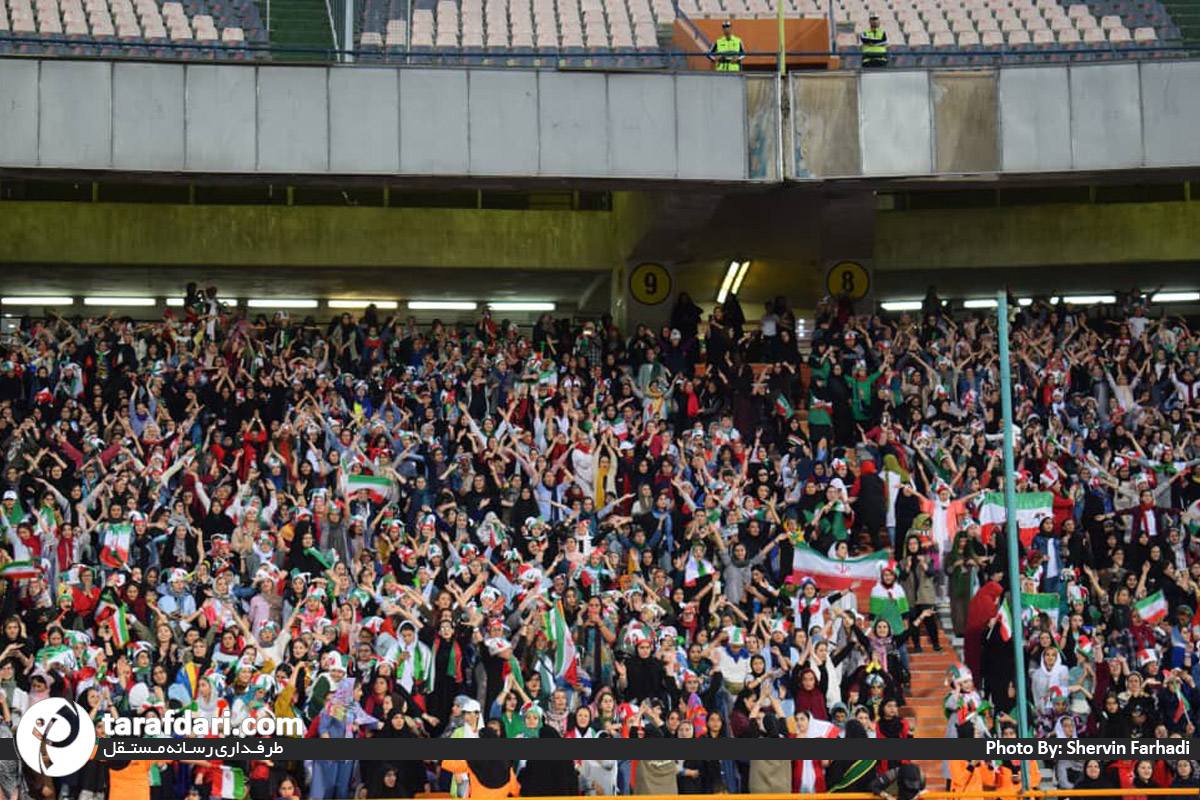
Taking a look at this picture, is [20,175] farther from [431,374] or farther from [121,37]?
[431,374]

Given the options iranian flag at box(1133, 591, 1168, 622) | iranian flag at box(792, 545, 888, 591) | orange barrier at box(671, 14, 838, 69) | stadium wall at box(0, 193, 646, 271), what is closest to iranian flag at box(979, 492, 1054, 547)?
iranian flag at box(792, 545, 888, 591)

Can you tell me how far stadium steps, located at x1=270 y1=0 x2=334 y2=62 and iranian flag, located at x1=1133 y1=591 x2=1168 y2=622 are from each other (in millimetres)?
13792

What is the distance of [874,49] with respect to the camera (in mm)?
28844

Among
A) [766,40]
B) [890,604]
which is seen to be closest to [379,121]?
[766,40]

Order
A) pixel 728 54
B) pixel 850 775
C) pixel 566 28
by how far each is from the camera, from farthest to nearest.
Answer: pixel 566 28
pixel 728 54
pixel 850 775

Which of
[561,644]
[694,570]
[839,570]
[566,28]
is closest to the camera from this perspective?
[561,644]

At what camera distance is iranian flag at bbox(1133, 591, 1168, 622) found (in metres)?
23.2

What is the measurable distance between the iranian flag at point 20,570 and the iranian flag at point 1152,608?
43.1ft

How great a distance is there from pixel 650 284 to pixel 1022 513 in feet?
37.7

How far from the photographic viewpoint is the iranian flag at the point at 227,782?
18.7 m

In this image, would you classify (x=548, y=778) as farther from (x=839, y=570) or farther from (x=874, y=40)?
(x=874, y=40)

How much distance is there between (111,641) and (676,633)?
6.27 metres

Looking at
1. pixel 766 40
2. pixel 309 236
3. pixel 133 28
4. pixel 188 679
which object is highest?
pixel 133 28

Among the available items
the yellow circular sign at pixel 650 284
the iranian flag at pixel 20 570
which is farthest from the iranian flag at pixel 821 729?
the yellow circular sign at pixel 650 284
